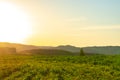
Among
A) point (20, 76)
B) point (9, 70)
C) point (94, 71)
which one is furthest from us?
point (9, 70)

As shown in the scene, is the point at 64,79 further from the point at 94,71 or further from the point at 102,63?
the point at 102,63

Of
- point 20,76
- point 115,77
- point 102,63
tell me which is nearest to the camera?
point 115,77

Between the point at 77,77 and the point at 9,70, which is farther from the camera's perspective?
the point at 9,70

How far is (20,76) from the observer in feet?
119

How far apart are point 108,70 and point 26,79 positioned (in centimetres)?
865

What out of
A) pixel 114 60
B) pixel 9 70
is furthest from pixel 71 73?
pixel 114 60

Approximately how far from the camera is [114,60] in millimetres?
44625

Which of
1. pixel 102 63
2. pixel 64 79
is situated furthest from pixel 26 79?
pixel 102 63

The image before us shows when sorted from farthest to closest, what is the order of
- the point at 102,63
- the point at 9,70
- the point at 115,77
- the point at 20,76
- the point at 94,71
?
the point at 102,63
the point at 9,70
the point at 20,76
the point at 94,71
the point at 115,77

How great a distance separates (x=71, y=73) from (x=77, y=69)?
1.43 metres

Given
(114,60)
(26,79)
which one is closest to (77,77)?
(26,79)

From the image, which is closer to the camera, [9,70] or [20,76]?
[20,76]

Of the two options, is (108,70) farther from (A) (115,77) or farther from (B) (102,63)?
(B) (102,63)

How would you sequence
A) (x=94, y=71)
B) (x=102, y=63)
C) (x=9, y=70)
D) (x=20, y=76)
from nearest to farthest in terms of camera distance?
(x=94, y=71), (x=20, y=76), (x=9, y=70), (x=102, y=63)
